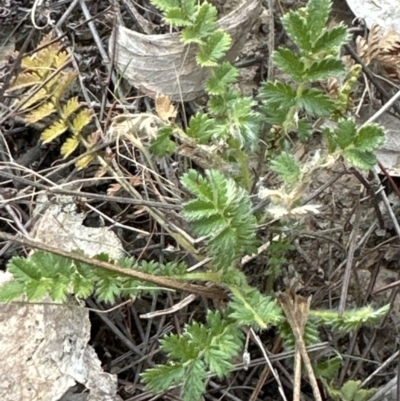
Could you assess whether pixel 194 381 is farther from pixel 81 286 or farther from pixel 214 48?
pixel 214 48

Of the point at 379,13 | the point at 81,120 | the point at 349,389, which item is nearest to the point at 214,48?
the point at 81,120

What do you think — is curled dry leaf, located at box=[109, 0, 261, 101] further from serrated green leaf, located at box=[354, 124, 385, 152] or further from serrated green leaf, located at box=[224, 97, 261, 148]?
serrated green leaf, located at box=[354, 124, 385, 152]

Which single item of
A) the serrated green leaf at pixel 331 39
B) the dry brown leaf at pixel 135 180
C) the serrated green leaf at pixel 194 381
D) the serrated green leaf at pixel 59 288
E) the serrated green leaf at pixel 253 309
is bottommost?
the serrated green leaf at pixel 194 381

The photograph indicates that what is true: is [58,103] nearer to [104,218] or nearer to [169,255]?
[104,218]

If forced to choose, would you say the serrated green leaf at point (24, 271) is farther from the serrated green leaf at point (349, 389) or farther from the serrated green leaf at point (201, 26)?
the serrated green leaf at point (349, 389)

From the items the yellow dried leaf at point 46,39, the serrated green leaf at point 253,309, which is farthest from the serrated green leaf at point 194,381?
the yellow dried leaf at point 46,39

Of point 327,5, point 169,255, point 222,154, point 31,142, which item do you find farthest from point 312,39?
point 31,142
